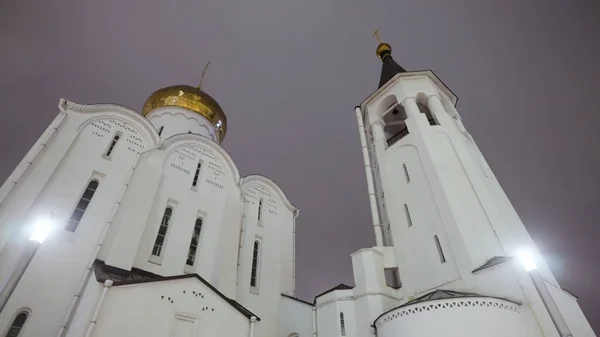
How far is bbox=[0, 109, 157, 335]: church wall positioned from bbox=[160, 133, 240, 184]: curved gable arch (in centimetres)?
136

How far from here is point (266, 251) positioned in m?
13.9

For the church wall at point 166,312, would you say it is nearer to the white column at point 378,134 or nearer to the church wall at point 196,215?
the church wall at point 196,215

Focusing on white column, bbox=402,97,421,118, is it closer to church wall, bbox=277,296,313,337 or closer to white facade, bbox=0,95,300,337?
white facade, bbox=0,95,300,337

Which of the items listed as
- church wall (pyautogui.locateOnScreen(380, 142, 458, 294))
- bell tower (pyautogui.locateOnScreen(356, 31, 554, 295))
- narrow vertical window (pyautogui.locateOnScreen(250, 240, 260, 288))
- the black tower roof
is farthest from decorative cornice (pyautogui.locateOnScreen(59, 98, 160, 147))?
the black tower roof

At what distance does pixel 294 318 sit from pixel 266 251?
296cm

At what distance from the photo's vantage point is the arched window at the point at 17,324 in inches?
287

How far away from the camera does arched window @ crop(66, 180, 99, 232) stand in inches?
366

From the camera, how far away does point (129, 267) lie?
9312 mm

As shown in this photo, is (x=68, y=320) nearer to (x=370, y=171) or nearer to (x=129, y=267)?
(x=129, y=267)

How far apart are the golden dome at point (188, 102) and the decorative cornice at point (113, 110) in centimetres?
519

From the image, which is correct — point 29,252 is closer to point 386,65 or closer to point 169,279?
point 169,279

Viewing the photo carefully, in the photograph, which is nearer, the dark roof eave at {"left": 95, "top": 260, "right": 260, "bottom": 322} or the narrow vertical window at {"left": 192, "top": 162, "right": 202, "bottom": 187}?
the dark roof eave at {"left": 95, "top": 260, "right": 260, "bottom": 322}

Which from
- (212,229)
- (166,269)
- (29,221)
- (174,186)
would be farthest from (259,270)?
(29,221)

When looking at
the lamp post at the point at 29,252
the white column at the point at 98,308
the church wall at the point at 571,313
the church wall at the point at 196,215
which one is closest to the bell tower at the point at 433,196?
the church wall at the point at 571,313
